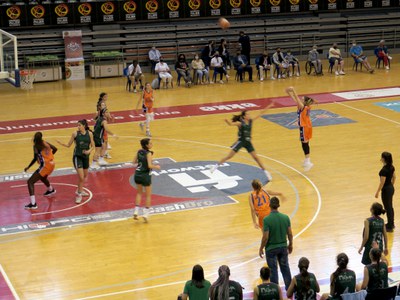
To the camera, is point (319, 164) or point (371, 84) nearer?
point (319, 164)

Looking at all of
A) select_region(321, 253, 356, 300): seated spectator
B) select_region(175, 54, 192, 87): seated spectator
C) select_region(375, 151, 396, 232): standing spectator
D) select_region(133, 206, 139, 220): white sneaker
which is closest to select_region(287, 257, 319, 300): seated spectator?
select_region(321, 253, 356, 300): seated spectator

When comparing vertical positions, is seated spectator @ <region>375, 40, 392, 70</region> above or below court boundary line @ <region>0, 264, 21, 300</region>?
above

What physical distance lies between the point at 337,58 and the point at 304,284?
24.6m

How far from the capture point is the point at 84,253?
14.3m

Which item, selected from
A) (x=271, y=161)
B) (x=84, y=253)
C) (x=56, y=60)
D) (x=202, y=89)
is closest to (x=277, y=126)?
(x=271, y=161)

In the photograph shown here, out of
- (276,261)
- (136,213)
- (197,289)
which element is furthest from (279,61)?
(197,289)

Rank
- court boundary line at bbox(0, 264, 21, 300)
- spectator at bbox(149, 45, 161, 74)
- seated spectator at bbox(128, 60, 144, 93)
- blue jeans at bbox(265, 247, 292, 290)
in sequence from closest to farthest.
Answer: blue jeans at bbox(265, 247, 292, 290) → court boundary line at bbox(0, 264, 21, 300) → seated spectator at bbox(128, 60, 144, 93) → spectator at bbox(149, 45, 161, 74)

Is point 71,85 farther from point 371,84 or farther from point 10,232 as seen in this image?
point 10,232

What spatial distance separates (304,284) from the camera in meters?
10.0

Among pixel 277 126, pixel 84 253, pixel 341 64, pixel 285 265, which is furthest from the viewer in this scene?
pixel 341 64

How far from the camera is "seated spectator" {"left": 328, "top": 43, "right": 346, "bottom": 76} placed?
33.5m

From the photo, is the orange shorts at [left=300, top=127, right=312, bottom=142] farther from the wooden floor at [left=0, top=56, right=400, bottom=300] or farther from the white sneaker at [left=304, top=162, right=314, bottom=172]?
the wooden floor at [left=0, top=56, right=400, bottom=300]

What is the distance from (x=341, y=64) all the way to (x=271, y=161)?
48.9 feet

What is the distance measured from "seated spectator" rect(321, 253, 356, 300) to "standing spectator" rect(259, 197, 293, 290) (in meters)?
1.57
